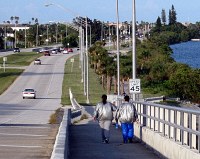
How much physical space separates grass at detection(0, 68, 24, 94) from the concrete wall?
68950 millimetres

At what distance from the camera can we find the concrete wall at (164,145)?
16906 mm

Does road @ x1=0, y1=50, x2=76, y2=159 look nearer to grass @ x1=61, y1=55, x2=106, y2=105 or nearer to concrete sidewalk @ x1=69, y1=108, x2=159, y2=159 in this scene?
concrete sidewalk @ x1=69, y1=108, x2=159, y2=159

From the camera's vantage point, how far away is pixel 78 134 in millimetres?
29969

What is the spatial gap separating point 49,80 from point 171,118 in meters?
89.3

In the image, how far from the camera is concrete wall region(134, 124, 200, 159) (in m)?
16.9

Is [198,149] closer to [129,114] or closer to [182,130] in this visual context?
[182,130]

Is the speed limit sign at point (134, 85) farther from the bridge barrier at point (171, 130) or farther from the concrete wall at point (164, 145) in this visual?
the bridge barrier at point (171, 130)

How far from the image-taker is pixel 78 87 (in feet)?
310

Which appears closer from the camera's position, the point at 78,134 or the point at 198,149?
the point at 198,149

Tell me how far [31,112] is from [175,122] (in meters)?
42.0

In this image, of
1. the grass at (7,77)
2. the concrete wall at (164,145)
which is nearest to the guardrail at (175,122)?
the concrete wall at (164,145)

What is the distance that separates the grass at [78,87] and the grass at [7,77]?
25.3ft

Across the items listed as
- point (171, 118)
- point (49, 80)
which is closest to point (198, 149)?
point (171, 118)

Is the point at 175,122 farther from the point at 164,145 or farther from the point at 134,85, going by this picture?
the point at 134,85
